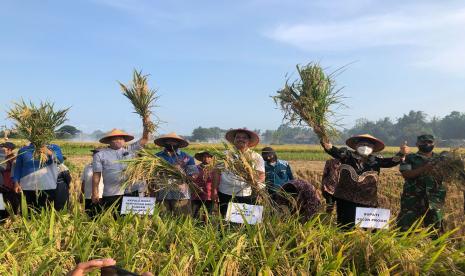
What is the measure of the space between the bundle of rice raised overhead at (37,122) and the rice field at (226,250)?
108 centimetres

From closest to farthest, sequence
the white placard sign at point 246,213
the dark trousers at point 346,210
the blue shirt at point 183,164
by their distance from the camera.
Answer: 1. the white placard sign at point 246,213
2. the dark trousers at point 346,210
3. the blue shirt at point 183,164

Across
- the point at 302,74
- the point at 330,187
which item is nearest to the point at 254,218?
the point at 302,74

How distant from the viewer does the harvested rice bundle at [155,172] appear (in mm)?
4258

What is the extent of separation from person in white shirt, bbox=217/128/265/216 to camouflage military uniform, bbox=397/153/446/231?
6.34ft

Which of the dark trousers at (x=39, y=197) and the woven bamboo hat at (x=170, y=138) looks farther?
the woven bamboo hat at (x=170, y=138)

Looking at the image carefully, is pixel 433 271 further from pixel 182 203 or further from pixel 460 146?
pixel 182 203

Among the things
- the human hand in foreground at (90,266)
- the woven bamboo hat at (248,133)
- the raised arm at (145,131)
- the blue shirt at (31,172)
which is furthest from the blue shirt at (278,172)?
the human hand in foreground at (90,266)

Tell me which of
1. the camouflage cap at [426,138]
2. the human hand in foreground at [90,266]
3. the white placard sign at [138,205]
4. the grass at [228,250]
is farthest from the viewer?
the camouflage cap at [426,138]

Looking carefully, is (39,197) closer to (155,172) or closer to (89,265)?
(155,172)

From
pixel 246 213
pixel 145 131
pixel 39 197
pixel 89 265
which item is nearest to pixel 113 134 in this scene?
pixel 145 131

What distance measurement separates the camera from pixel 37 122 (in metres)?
4.61

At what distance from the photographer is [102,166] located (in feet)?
18.0

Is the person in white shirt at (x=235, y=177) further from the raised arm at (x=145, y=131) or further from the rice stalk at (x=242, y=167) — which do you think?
the raised arm at (x=145, y=131)

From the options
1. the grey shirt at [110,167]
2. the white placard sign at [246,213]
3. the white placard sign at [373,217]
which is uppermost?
the grey shirt at [110,167]
